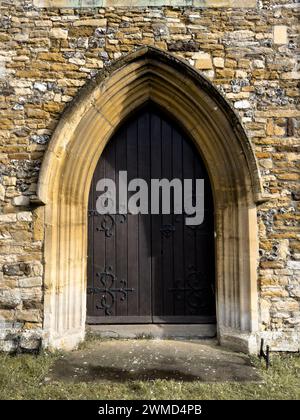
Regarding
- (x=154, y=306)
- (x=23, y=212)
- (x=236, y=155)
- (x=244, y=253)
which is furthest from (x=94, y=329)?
(x=236, y=155)

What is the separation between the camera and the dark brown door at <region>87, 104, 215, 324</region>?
4449mm

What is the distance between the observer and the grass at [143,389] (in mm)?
2932

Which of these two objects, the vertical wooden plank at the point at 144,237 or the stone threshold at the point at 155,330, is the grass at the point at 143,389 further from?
the vertical wooden plank at the point at 144,237

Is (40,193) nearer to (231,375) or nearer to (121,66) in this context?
(121,66)

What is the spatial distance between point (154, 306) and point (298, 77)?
316cm

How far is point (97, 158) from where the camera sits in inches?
173

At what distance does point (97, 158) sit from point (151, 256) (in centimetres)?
136

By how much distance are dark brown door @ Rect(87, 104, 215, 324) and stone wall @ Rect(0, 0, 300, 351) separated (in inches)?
28.7

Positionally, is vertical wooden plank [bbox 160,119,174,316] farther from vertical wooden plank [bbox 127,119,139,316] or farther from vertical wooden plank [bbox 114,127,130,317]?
vertical wooden plank [bbox 114,127,130,317]

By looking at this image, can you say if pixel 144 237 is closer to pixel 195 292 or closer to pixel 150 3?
pixel 195 292

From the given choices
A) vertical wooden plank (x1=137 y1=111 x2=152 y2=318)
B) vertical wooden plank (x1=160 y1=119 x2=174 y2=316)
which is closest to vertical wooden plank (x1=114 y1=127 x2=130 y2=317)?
vertical wooden plank (x1=137 y1=111 x2=152 y2=318)

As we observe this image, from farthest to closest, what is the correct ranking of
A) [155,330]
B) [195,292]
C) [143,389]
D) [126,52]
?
[195,292], [155,330], [126,52], [143,389]

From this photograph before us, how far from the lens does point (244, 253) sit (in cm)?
401

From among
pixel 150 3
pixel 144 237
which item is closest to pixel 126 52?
pixel 150 3
